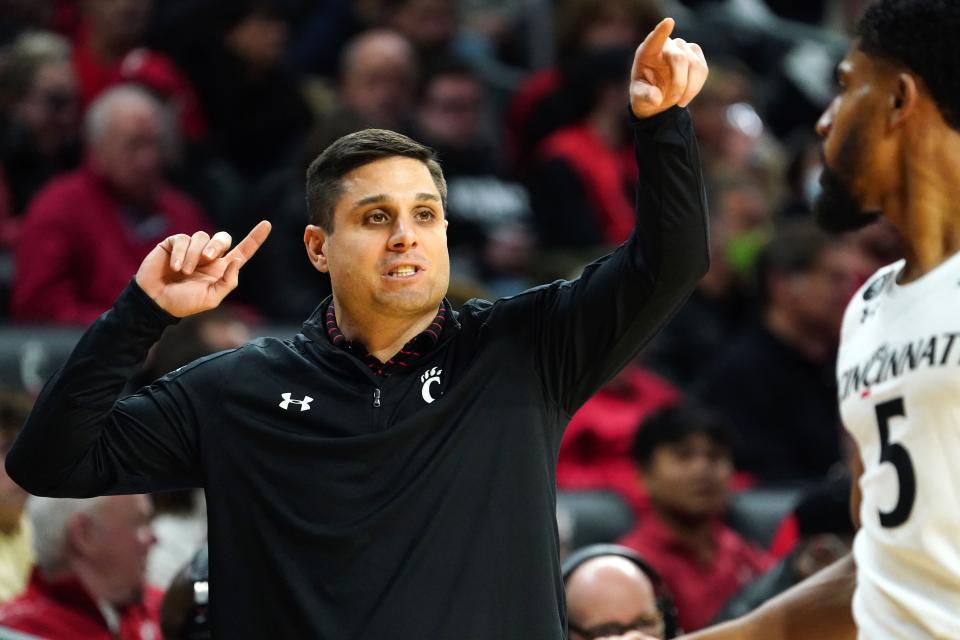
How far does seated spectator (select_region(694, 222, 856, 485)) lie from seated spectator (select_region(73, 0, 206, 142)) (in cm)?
291

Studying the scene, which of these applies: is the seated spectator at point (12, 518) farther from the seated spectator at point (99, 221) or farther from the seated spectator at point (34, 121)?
the seated spectator at point (34, 121)

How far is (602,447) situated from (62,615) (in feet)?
9.91

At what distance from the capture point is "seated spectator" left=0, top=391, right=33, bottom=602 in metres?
5.18

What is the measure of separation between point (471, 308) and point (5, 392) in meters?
2.83

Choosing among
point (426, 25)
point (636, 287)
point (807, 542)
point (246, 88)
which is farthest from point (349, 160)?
point (426, 25)

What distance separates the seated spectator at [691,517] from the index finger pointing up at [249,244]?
10.6 feet

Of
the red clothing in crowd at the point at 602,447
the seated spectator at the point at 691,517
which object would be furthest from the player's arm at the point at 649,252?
the red clothing in crowd at the point at 602,447

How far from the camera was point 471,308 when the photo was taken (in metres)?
3.15

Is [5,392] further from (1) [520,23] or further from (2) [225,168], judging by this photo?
(1) [520,23]

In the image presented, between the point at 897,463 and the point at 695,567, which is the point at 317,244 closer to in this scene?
the point at 897,463

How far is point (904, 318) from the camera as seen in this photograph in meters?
3.24

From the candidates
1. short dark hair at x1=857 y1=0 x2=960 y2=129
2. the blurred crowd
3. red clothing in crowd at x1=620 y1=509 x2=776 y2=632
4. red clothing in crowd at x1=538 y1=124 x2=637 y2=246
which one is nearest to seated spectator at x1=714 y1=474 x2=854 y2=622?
the blurred crowd

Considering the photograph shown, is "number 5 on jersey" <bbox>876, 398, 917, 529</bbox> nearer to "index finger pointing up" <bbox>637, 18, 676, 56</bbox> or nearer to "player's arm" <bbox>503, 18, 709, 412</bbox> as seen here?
"player's arm" <bbox>503, 18, 709, 412</bbox>

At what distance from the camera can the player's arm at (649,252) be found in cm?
282
